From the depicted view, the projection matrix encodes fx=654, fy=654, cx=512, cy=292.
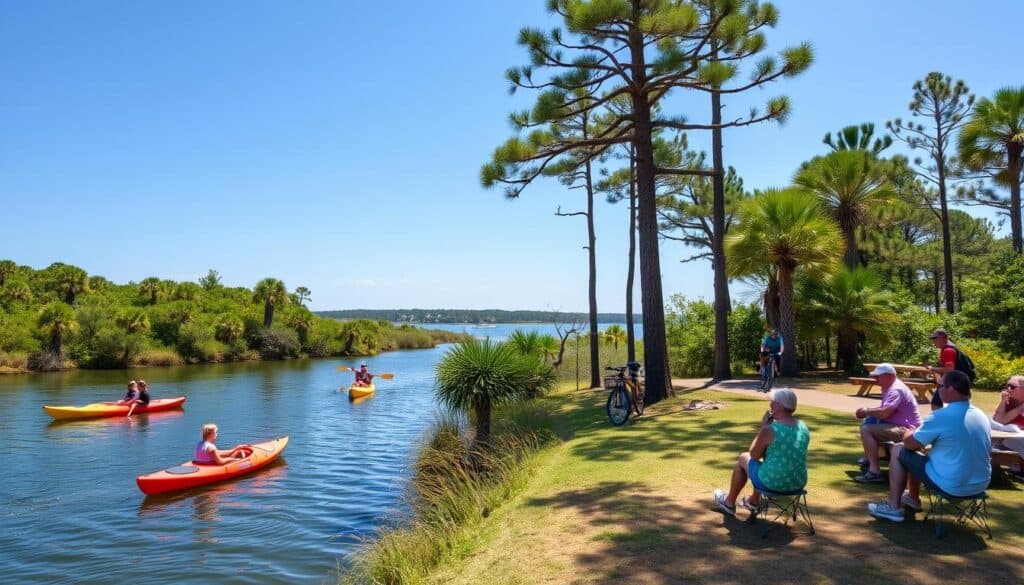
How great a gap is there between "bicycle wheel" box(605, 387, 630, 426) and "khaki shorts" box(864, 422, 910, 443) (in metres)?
5.95

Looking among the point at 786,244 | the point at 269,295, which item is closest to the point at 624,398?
the point at 786,244

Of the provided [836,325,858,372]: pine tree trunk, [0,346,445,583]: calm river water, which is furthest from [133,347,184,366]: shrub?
[836,325,858,372]: pine tree trunk

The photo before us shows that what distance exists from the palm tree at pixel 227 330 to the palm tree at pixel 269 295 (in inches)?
192


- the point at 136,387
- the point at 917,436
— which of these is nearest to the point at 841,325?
the point at 917,436

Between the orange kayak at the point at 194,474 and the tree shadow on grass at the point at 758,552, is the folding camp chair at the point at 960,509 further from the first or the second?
the orange kayak at the point at 194,474

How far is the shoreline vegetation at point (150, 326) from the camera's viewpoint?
4344 cm

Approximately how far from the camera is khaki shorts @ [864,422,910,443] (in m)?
6.77

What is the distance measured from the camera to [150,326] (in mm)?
50875

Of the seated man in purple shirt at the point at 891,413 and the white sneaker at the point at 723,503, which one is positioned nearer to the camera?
the white sneaker at the point at 723,503

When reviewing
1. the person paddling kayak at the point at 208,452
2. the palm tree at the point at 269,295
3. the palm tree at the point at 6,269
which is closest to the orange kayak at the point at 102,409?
the person paddling kayak at the point at 208,452

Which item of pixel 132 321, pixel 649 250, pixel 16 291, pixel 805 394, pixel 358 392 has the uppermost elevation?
pixel 16 291

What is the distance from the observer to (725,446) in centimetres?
976

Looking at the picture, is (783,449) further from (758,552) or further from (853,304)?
(853,304)

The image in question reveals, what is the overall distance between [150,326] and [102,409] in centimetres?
3150
